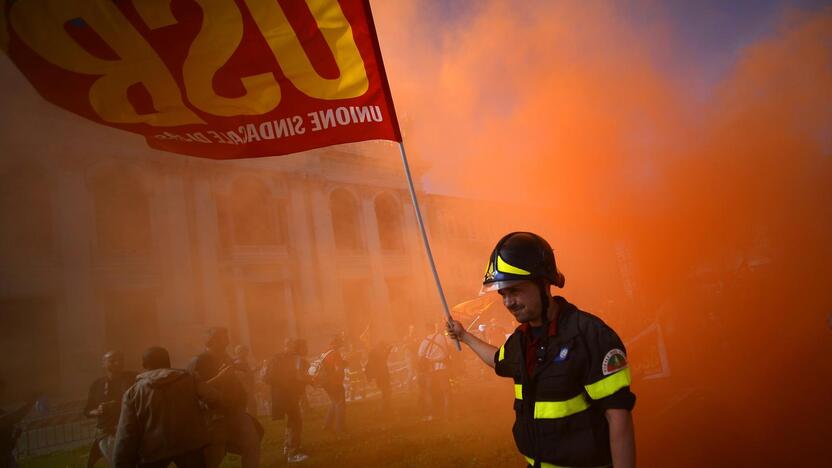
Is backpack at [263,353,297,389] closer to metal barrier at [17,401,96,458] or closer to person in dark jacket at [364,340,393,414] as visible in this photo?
person in dark jacket at [364,340,393,414]

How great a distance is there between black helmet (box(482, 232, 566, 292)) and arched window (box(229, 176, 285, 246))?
52.1 feet

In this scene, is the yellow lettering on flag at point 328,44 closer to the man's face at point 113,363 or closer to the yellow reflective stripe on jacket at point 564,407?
the yellow reflective stripe on jacket at point 564,407

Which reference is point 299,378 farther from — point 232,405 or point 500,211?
point 500,211

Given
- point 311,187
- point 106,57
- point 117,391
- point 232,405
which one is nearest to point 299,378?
point 117,391

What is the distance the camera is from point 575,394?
1.72 meters

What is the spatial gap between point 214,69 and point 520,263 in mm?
Result: 2425

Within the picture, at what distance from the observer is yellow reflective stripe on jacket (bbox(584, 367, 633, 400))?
1.63 m

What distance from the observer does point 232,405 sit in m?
4.32

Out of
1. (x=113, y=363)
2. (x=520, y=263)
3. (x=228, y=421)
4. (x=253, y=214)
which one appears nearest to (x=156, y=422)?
(x=228, y=421)

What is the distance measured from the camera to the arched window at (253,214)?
16.8 meters

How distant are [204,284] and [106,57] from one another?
1319 centimetres

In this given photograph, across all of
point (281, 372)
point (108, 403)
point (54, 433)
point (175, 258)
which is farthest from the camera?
point (175, 258)

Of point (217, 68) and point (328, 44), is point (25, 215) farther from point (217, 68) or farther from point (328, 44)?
point (328, 44)

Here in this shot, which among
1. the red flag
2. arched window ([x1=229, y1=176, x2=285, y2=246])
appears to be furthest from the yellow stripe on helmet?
arched window ([x1=229, y1=176, x2=285, y2=246])
